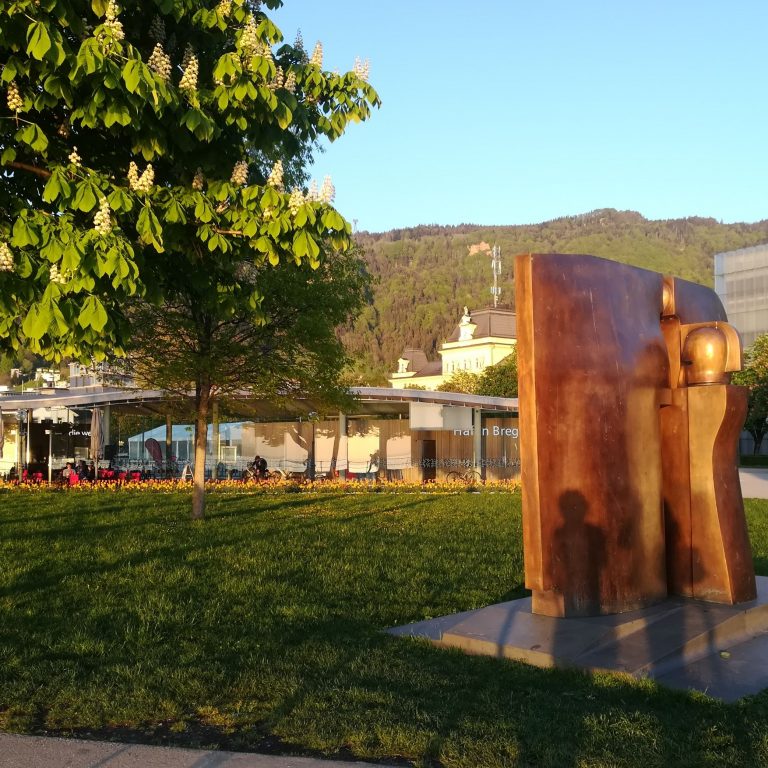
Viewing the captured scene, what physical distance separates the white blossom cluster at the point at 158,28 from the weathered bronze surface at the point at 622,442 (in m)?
3.55

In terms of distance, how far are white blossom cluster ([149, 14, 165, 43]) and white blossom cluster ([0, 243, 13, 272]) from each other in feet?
8.24

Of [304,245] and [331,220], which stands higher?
[331,220]

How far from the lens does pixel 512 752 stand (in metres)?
4.54

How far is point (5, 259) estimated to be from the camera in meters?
5.86

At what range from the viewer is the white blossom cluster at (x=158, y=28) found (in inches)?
287

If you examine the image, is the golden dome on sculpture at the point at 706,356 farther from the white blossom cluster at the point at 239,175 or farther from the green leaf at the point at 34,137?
the green leaf at the point at 34,137

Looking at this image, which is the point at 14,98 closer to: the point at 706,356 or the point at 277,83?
the point at 277,83

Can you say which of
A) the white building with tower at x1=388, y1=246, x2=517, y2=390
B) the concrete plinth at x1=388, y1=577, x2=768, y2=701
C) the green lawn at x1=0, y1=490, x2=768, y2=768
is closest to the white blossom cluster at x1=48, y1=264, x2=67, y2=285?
the green lawn at x1=0, y1=490, x2=768, y2=768

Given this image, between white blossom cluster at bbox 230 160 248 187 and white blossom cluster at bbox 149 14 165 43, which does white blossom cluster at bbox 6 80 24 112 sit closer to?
white blossom cluster at bbox 149 14 165 43

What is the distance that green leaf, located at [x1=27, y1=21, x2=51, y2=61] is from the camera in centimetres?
564

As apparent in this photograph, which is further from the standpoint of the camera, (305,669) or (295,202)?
(295,202)

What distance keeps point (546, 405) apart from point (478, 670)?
2296 millimetres

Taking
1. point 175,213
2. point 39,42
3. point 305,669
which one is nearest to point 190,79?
point 175,213

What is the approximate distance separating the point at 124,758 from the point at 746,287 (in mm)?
90360
